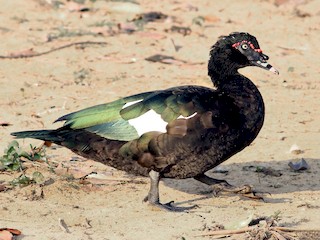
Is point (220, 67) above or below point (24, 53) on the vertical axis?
above

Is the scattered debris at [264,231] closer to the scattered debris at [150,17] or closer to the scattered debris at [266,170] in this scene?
the scattered debris at [266,170]

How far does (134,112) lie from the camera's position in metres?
6.66

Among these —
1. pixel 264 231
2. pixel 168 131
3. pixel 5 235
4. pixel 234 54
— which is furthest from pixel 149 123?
pixel 5 235

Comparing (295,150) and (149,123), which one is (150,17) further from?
(149,123)

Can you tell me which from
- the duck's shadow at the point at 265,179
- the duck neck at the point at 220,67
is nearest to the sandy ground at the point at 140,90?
the duck's shadow at the point at 265,179

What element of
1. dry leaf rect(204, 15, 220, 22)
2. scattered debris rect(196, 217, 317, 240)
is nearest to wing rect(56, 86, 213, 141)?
scattered debris rect(196, 217, 317, 240)

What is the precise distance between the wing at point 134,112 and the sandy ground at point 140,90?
542 millimetres

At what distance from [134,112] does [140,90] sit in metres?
2.97

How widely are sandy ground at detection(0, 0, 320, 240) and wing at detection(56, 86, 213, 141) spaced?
0.54m

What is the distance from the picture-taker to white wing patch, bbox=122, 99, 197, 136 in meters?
6.54

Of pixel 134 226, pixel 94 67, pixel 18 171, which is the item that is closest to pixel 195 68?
pixel 94 67

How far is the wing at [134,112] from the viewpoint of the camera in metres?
6.57

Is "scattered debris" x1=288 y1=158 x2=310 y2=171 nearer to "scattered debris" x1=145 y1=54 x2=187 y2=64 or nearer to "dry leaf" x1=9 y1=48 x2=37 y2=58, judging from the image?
"scattered debris" x1=145 y1=54 x2=187 y2=64

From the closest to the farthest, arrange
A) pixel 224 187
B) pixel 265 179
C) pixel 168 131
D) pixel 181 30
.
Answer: pixel 168 131
pixel 224 187
pixel 265 179
pixel 181 30
